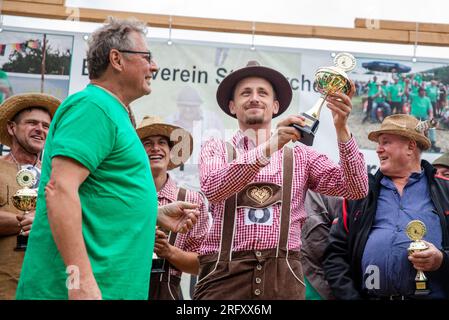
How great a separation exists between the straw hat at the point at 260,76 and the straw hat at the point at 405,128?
923mm

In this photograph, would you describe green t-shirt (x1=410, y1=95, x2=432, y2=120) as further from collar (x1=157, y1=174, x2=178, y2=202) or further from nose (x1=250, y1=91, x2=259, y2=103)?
collar (x1=157, y1=174, x2=178, y2=202)

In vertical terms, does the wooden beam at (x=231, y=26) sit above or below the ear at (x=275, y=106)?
above

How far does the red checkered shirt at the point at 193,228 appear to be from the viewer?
4.21 meters

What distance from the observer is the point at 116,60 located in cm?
288

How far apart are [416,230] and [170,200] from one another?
55.6 inches

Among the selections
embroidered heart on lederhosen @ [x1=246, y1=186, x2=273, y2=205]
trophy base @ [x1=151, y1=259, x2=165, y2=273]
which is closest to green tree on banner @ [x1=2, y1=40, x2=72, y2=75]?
trophy base @ [x1=151, y1=259, x2=165, y2=273]

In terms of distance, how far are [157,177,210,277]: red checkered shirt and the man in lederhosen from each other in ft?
1.58

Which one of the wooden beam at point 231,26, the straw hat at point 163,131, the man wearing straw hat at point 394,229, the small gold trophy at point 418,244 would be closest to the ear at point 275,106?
the straw hat at point 163,131

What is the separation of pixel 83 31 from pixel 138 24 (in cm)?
229

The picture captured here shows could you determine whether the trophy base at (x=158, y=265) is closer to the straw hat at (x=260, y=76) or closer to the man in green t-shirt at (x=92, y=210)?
the straw hat at (x=260, y=76)

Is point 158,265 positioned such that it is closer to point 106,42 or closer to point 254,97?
point 254,97

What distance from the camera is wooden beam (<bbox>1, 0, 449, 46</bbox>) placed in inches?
204
